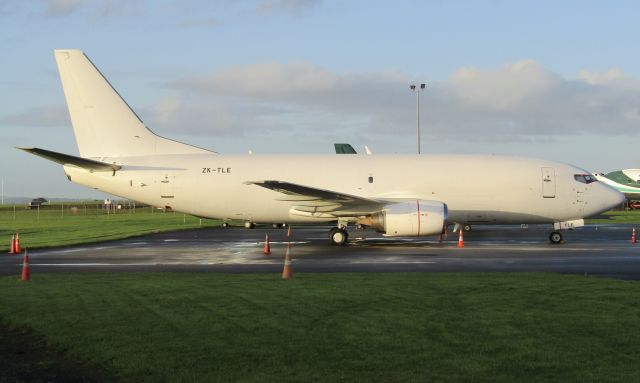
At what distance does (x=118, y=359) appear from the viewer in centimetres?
837

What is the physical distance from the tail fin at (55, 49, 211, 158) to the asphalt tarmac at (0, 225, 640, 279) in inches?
167

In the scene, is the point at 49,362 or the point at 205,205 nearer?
the point at 49,362

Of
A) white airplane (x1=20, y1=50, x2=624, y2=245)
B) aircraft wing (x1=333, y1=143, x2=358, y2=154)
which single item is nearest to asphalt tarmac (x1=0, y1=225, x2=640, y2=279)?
white airplane (x1=20, y1=50, x2=624, y2=245)

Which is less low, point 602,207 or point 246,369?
point 602,207

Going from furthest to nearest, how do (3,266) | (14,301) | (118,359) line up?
(3,266) → (14,301) → (118,359)

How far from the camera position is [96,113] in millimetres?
30656

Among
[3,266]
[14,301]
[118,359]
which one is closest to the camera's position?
[118,359]

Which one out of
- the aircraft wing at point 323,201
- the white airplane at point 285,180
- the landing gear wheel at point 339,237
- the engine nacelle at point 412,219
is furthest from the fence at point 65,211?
the engine nacelle at point 412,219

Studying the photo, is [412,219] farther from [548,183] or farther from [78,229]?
[78,229]

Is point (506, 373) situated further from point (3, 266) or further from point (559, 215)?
point (559, 215)

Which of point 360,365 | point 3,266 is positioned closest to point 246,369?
point 360,365

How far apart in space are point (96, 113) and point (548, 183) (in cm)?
1957

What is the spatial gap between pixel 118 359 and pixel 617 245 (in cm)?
2504

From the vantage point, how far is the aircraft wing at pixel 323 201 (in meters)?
27.7
